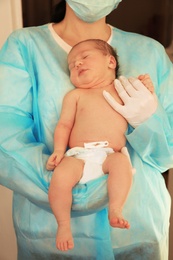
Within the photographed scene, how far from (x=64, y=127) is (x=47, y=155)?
0.30ft

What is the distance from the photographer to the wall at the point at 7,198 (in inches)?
66.4

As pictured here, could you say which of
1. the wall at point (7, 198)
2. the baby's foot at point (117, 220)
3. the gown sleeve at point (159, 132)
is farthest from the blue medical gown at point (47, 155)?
the wall at point (7, 198)

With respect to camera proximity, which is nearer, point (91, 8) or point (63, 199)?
point (63, 199)

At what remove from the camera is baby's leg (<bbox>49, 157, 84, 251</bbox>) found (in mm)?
1108

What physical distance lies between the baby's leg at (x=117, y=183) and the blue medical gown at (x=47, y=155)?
86 mm

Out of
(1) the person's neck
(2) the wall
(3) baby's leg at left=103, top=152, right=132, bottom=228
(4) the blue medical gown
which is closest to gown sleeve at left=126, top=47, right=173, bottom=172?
(4) the blue medical gown

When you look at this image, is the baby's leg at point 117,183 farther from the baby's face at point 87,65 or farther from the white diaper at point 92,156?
the baby's face at point 87,65

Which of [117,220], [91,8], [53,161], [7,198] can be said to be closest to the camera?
[117,220]

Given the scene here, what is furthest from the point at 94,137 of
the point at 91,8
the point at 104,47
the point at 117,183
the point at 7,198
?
the point at 7,198

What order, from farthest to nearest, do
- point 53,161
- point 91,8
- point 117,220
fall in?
point 91,8, point 53,161, point 117,220

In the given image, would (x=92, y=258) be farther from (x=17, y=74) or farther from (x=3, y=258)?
(x=3, y=258)

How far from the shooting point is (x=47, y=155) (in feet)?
4.11

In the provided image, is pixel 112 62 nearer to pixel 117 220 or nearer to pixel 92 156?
pixel 92 156

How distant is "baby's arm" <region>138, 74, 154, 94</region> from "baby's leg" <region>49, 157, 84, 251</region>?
1.06ft
